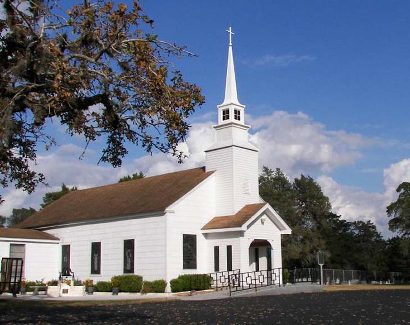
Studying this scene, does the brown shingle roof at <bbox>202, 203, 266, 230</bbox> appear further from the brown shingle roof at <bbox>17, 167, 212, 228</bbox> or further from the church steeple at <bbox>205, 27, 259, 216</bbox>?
the brown shingle roof at <bbox>17, 167, 212, 228</bbox>

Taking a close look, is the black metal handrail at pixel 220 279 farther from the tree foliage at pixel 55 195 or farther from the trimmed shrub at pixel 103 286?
the tree foliage at pixel 55 195

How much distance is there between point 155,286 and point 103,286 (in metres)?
4.15

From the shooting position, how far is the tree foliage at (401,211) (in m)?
56.1

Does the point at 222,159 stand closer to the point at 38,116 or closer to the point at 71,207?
the point at 71,207

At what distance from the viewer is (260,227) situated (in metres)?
34.6

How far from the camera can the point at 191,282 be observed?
32.1 m

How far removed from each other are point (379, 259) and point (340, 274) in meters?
22.9

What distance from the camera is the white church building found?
33125 mm

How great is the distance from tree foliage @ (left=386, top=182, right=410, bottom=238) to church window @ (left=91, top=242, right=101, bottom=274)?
1267 inches

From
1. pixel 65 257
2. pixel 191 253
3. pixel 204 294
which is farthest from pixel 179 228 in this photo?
pixel 65 257

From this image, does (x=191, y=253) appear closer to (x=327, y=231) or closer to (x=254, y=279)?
(x=254, y=279)

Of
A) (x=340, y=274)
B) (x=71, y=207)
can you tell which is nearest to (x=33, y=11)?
(x=71, y=207)

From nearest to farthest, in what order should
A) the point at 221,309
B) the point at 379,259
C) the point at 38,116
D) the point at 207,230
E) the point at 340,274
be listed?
the point at 38,116
the point at 221,309
the point at 207,230
the point at 340,274
the point at 379,259

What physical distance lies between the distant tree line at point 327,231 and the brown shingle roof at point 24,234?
25209 mm
